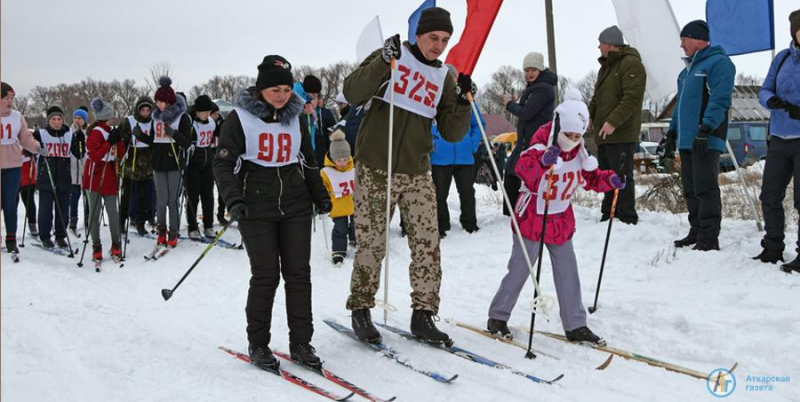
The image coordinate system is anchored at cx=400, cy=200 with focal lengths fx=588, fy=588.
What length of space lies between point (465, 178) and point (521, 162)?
4157 millimetres

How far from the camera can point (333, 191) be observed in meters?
7.34

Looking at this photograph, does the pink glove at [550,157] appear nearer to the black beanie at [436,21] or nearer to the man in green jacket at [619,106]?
the black beanie at [436,21]

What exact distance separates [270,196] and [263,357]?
104 cm

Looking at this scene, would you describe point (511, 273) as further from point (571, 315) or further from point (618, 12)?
point (618, 12)

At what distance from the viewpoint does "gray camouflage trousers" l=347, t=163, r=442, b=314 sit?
14.0ft

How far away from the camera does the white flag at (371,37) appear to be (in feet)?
34.3

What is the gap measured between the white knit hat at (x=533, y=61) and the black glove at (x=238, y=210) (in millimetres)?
4761

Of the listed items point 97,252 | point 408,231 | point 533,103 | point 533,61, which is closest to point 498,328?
point 408,231

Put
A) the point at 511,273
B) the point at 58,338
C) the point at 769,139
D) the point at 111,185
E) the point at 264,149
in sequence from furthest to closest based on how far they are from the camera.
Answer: the point at 111,185
the point at 769,139
the point at 511,273
the point at 58,338
the point at 264,149

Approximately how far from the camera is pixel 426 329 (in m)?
4.24

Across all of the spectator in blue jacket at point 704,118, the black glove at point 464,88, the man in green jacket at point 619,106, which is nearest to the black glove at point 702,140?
the spectator in blue jacket at point 704,118

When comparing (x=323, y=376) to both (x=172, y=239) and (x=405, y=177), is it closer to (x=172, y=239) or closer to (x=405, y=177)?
(x=405, y=177)

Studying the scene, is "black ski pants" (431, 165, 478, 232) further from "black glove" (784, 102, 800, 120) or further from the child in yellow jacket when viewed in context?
"black glove" (784, 102, 800, 120)

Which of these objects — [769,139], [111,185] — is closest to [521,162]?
[769,139]
